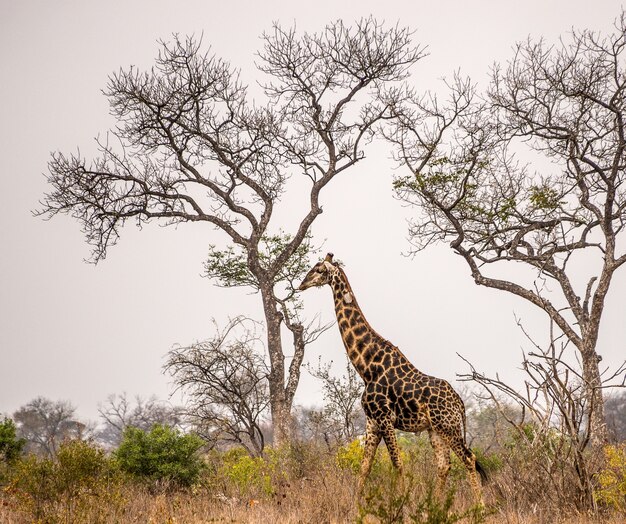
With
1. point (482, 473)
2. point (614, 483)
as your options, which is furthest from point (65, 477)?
point (614, 483)

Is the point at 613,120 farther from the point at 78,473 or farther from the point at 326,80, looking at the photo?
the point at 78,473

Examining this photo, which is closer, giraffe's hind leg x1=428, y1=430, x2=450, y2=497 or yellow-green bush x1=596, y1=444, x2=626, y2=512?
yellow-green bush x1=596, y1=444, x2=626, y2=512

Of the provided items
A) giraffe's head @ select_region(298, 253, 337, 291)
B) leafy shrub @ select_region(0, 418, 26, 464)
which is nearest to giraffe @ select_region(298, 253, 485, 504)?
giraffe's head @ select_region(298, 253, 337, 291)

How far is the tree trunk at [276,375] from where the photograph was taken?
1633cm

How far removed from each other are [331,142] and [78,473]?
37.4 feet

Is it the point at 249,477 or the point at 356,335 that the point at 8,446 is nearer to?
the point at 249,477

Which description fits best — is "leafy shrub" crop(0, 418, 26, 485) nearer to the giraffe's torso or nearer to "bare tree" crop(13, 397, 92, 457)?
the giraffe's torso

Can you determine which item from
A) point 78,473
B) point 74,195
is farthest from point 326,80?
point 78,473

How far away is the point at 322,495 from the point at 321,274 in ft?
11.2

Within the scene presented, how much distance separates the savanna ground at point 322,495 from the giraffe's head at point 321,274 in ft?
9.58

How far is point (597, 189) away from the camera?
19.0 metres

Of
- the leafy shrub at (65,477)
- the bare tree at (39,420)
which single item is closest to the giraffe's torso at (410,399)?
the leafy shrub at (65,477)

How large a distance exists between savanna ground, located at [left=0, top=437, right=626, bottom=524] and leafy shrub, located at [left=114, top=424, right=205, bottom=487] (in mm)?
237

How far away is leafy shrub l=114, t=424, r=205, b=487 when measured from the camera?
13281 millimetres
